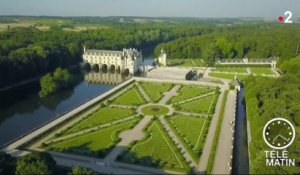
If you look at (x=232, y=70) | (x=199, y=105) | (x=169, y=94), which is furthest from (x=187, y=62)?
(x=199, y=105)

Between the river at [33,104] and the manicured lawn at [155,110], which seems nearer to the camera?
the river at [33,104]

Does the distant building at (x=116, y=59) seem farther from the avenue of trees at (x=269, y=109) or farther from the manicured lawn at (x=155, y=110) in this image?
the manicured lawn at (x=155, y=110)

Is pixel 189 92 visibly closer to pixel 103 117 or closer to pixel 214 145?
pixel 103 117

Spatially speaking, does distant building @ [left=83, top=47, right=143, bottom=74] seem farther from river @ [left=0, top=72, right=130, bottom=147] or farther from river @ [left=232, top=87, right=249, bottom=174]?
river @ [left=232, top=87, right=249, bottom=174]

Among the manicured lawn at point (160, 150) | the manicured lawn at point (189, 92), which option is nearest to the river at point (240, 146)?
the manicured lawn at point (160, 150)

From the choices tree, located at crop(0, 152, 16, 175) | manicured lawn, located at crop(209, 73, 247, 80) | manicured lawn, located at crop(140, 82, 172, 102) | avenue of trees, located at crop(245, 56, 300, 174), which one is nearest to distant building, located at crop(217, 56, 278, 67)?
manicured lawn, located at crop(209, 73, 247, 80)

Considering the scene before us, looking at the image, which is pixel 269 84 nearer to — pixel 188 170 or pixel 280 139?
pixel 280 139

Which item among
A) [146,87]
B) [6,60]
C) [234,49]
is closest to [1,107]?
[6,60]
